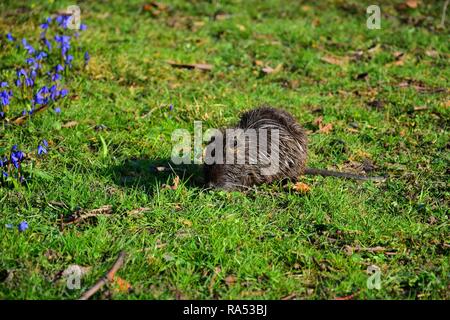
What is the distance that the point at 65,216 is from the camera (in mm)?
4141

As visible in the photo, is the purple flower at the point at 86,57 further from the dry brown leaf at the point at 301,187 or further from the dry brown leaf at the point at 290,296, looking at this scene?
the dry brown leaf at the point at 290,296

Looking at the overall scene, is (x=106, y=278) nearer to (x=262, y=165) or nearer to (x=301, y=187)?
(x=262, y=165)

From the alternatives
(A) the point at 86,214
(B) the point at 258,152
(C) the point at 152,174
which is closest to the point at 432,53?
(B) the point at 258,152

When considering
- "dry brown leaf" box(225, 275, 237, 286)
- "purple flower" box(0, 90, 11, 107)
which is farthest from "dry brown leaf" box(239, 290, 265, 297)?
"purple flower" box(0, 90, 11, 107)

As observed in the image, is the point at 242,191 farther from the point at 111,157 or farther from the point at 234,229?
the point at 111,157

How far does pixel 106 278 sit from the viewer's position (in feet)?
11.2

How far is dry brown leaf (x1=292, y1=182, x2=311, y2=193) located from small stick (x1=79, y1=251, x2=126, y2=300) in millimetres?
1621

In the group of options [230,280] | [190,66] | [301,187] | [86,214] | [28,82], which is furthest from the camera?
[190,66]

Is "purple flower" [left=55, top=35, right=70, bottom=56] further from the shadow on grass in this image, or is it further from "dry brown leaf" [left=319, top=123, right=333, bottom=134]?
"dry brown leaf" [left=319, top=123, right=333, bottom=134]

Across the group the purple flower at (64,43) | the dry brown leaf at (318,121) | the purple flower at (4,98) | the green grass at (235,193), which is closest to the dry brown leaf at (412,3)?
the green grass at (235,193)

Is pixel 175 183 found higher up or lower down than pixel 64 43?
lower down

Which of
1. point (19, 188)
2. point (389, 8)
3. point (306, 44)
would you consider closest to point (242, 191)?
point (19, 188)

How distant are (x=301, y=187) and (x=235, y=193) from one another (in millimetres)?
543
